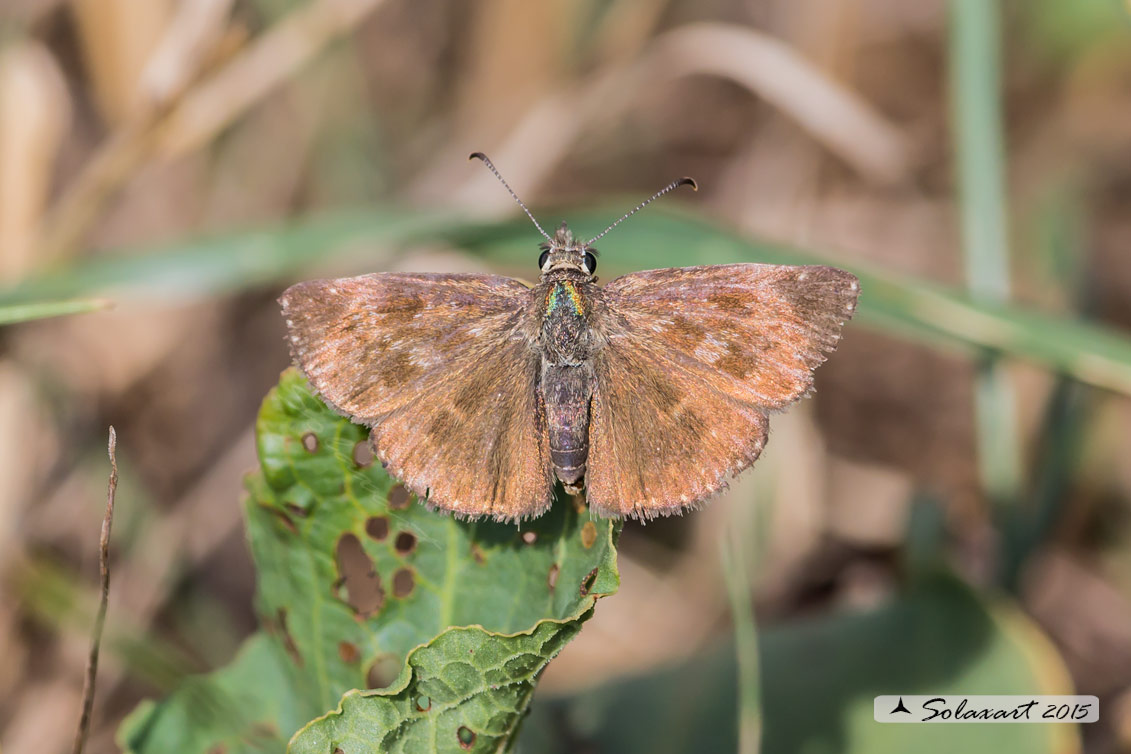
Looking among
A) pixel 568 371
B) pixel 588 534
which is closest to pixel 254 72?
pixel 568 371

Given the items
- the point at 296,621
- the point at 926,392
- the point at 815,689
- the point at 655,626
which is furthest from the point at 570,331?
the point at 926,392

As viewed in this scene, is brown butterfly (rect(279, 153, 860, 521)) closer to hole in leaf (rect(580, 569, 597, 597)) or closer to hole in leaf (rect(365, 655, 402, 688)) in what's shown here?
hole in leaf (rect(580, 569, 597, 597))

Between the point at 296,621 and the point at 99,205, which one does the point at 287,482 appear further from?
the point at 99,205

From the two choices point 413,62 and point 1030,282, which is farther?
point 413,62

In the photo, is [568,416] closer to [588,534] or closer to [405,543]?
[588,534]

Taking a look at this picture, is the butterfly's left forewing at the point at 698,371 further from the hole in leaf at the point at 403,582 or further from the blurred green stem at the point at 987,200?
the blurred green stem at the point at 987,200

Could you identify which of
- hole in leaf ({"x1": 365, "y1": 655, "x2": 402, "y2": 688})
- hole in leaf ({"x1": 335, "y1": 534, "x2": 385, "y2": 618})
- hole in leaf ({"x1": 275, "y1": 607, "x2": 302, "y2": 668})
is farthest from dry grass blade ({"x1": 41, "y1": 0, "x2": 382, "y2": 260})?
hole in leaf ({"x1": 365, "y1": 655, "x2": 402, "y2": 688})

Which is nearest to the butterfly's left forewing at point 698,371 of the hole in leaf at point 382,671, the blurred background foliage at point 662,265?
the blurred background foliage at point 662,265
